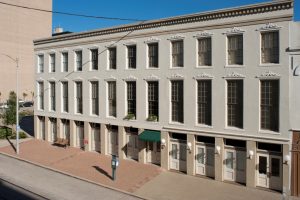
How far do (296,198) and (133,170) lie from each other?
10740 millimetres

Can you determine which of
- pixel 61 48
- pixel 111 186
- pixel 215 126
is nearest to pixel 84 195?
pixel 111 186

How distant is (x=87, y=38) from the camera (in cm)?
2814

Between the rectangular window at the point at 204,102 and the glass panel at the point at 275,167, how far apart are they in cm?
455

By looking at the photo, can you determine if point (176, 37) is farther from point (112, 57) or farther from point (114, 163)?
point (114, 163)

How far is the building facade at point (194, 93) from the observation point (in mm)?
18531

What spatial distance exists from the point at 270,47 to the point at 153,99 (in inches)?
358

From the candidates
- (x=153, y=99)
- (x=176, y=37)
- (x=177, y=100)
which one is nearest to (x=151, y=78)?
(x=153, y=99)

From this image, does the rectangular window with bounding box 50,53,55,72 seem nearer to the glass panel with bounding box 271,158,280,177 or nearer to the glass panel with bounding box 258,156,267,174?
the glass panel with bounding box 258,156,267,174

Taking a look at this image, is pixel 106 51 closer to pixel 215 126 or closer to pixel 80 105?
pixel 80 105

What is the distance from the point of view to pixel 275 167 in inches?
734

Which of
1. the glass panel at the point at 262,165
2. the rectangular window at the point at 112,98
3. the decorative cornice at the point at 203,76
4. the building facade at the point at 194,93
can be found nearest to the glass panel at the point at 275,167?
the building facade at the point at 194,93

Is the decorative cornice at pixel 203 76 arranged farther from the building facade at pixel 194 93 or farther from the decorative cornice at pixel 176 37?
the decorative cornice at pixel 176 37

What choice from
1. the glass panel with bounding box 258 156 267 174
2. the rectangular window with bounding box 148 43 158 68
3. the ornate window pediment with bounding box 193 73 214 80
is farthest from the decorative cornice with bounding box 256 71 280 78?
the rectangular window with bounding box 148 43 158 68

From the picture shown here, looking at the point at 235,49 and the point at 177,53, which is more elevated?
the point at 177,53
